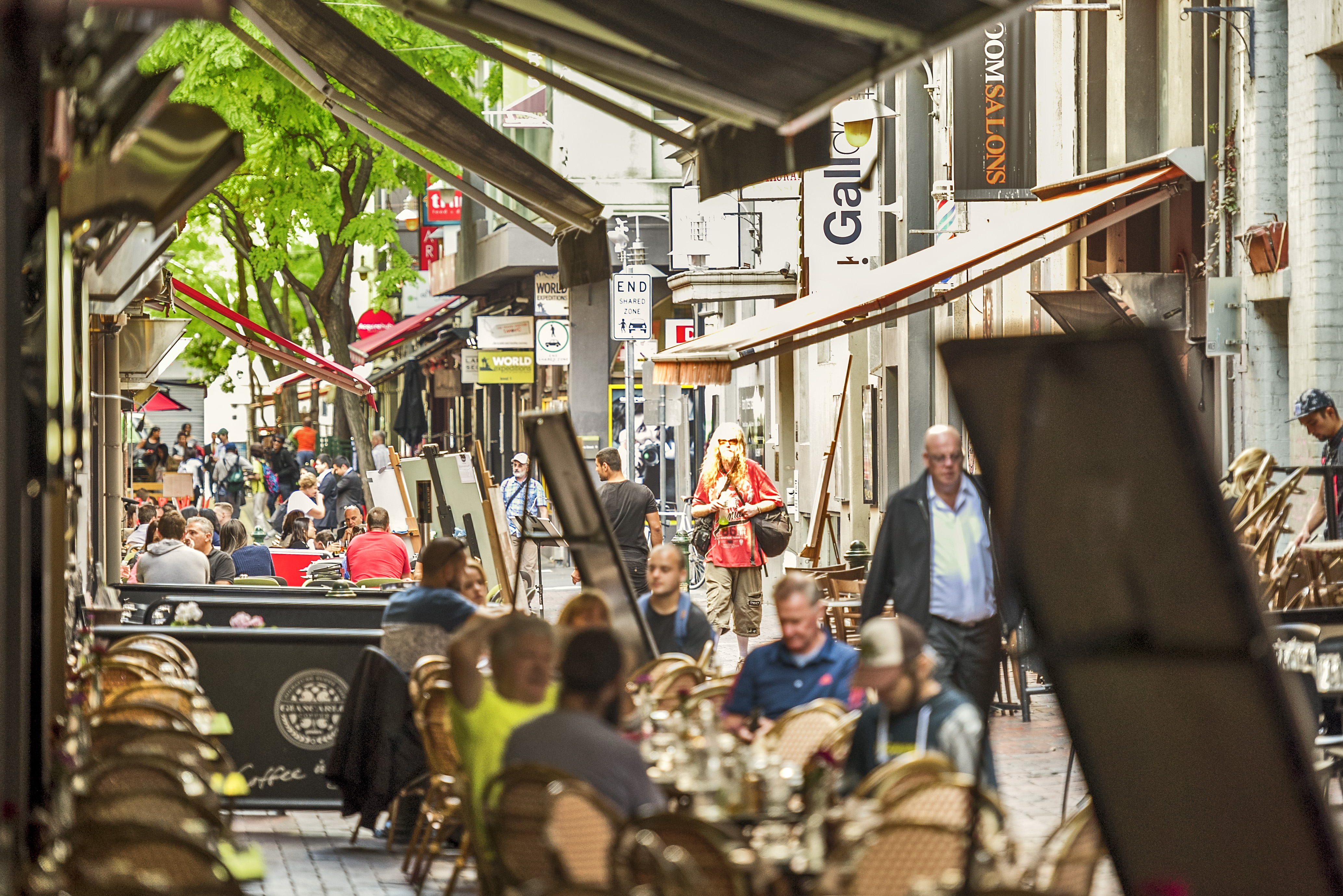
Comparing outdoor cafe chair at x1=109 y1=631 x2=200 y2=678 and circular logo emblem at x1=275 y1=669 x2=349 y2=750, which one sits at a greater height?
outdoor cafe chair at x1=109 y1=631 x2=200 y2=678

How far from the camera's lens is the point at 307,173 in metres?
30.2

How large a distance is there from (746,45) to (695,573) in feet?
64.1

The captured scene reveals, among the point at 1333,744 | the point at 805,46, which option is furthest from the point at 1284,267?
the point at 805,46

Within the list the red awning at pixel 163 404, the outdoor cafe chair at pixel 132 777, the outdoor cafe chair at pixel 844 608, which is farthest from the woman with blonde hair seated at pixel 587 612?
the red awning at pixel 163 404

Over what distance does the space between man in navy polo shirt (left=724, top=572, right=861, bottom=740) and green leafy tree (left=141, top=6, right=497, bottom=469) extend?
60.2ft

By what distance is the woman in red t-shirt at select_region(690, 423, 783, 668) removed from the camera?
1595 centimetres

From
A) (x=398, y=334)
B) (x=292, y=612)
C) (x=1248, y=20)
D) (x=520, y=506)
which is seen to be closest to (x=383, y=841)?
(x=292, y=612)

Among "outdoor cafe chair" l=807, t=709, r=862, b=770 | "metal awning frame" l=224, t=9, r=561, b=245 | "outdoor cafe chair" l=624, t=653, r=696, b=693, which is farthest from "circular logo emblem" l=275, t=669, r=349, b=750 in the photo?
"outdoor cafe chair" l=807, t=709, r=862, b=770

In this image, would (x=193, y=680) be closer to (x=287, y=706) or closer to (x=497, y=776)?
(x=287, y=706)

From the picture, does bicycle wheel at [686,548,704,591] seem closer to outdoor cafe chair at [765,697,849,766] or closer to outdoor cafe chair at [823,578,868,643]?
outdoor cafe chair at [823,578,868,643]

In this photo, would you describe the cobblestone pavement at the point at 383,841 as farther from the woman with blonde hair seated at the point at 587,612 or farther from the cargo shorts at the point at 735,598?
the cargo shorts at the point at 735,598

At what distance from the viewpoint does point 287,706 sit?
9.67 m

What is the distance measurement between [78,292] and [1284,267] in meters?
9.02

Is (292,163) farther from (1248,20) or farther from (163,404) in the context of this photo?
(1248,20)
